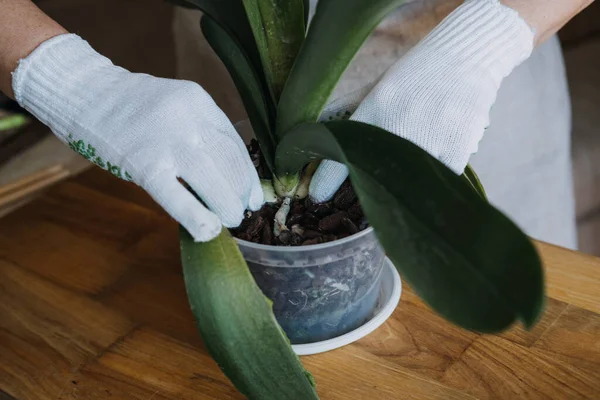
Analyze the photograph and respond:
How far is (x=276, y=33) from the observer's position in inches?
23.3

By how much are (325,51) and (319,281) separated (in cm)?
19

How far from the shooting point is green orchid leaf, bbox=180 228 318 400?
0.49 metres

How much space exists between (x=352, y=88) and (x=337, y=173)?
0.35 m

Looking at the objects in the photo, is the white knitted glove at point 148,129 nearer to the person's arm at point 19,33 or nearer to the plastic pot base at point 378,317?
the person's arm at point 19,33

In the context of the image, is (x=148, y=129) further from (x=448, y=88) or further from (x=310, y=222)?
(x=448, y=88)

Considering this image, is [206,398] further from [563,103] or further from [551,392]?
[563,103]

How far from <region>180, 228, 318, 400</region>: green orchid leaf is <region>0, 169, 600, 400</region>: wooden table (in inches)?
3.5

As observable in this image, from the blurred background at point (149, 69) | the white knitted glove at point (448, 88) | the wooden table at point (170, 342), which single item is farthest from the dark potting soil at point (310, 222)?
the blurred background at point (149, 69)

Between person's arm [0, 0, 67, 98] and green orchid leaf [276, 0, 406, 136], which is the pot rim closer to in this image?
green orchid leaf [276, 0, 406, 136]

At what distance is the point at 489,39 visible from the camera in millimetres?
660

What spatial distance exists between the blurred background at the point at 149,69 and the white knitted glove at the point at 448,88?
22cm

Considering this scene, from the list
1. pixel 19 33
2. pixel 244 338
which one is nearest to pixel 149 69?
pixel 19 33

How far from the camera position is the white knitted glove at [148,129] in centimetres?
55

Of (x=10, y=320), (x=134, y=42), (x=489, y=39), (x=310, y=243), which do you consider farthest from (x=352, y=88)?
(x=134, y=42)
